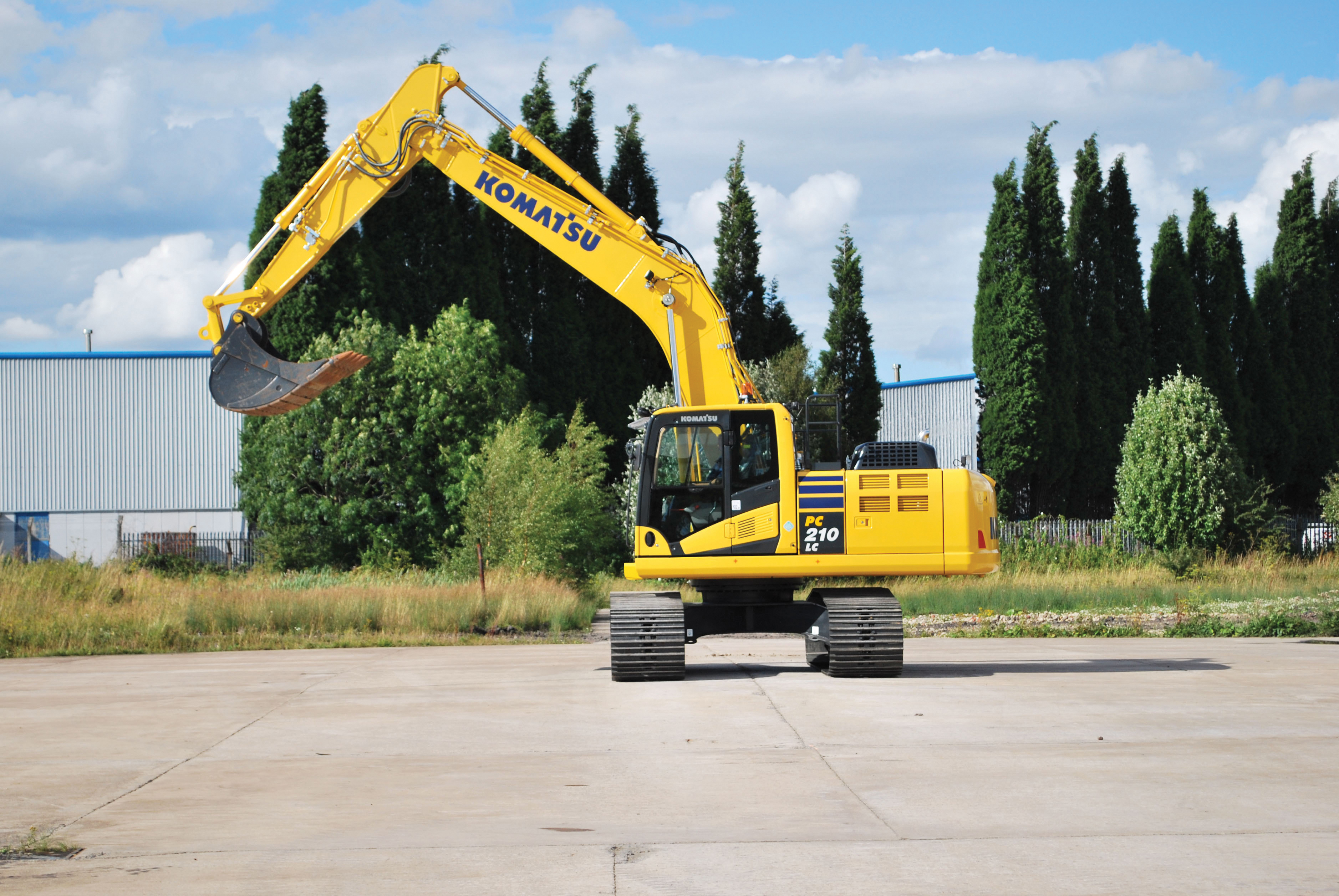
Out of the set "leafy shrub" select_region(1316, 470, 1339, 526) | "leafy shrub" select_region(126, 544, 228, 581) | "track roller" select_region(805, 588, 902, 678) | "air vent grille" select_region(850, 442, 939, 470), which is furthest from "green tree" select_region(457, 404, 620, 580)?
"leafy shrub" select_region(1316, 470, 1339, 526)

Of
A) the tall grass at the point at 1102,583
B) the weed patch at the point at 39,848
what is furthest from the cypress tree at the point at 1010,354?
the weed patch at the point at 39,848

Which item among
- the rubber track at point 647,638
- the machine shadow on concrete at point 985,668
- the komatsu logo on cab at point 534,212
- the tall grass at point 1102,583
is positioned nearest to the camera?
the rubber track at point 647,638

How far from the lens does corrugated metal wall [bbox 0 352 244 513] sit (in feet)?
133

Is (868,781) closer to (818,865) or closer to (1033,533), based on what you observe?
(818,865)

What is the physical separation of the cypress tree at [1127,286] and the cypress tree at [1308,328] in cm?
924

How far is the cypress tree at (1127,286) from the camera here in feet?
→ 128

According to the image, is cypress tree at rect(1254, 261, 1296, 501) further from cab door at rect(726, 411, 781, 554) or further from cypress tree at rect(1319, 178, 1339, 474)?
cab door at rect(726, 411, 781, 554)

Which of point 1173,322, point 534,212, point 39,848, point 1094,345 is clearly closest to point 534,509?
point 534,212

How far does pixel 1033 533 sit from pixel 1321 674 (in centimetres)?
2110

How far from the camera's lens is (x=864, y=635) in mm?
13297

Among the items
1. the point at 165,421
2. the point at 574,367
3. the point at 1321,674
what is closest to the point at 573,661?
the point at 1321,674

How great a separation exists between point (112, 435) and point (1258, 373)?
3840cm

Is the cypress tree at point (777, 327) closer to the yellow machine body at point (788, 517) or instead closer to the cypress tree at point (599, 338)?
the cypress tree at point (599, 338)

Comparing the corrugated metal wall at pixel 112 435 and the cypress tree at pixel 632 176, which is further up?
the cypress tree at pixel 632 176
